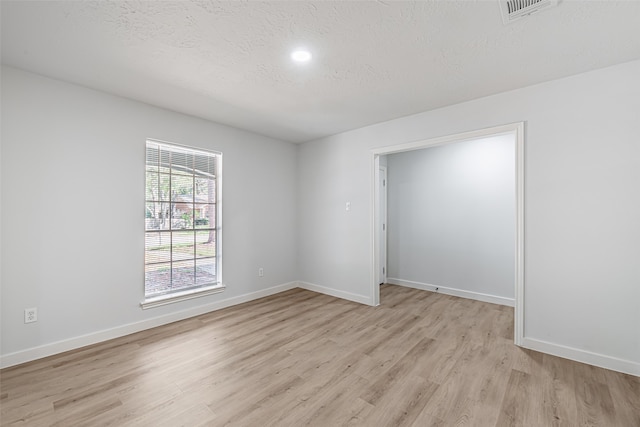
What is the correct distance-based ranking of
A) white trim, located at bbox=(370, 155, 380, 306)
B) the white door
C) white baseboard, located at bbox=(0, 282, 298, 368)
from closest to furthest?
white baseboard, located at bbox=(0, 282, 298, 368)
white trim, located at bbox=(370, 155, 380, 306)
the white door

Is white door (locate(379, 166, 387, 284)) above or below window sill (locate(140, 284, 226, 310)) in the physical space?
above

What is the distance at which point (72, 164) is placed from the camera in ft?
9.07

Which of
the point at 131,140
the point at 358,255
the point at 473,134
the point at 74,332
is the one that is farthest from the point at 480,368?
the point at 131,140

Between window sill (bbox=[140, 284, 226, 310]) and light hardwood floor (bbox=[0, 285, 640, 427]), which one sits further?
window sill (bbox=[140, 284, 226, 310])

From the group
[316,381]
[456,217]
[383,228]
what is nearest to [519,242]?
[456,217]

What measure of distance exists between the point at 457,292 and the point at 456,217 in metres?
1.25

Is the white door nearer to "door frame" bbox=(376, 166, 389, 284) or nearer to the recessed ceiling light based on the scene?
"door frame" bbox=(376, 166, 389, 284)

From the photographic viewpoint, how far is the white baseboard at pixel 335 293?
420 cm

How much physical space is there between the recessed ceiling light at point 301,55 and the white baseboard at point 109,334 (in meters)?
3.26

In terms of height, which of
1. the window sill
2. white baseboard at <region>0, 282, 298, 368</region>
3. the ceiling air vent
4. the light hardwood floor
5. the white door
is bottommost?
the light hardwood floor

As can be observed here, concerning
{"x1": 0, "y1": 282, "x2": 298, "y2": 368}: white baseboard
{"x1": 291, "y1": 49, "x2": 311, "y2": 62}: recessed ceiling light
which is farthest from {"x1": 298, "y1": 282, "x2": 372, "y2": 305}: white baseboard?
{"x1": 291, "y1": 49, "x2": 311, "y2": 62}: recessed ceiling light

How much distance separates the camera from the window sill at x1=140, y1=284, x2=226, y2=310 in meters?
3.26

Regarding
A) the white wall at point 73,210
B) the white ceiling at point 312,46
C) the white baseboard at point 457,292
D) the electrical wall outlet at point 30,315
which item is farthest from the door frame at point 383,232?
the electrical wall outlet at point 30,315

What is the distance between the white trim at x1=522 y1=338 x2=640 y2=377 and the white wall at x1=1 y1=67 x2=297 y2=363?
3864mm
